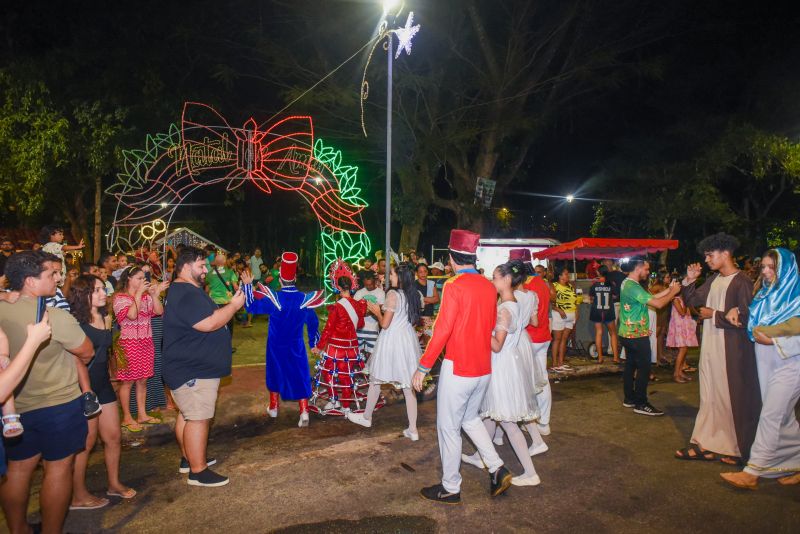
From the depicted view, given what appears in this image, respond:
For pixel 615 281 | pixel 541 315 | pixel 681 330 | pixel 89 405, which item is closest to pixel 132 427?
pixel 89 405

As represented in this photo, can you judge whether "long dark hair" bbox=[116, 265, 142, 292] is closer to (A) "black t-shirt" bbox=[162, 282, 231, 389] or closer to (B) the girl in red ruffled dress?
(A) "black t-shirt" bbox=[162, 282, 231, 389]

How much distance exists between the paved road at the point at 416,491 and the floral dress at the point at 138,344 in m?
0.76

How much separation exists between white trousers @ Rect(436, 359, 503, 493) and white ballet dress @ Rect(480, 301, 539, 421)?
29 cm

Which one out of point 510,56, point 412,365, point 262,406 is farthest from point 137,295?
point 510,56

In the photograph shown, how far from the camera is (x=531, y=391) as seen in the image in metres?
4.81

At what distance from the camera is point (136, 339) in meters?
6.20

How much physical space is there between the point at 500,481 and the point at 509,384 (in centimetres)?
78

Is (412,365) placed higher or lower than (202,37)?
lower

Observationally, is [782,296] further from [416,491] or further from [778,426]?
[416,491]

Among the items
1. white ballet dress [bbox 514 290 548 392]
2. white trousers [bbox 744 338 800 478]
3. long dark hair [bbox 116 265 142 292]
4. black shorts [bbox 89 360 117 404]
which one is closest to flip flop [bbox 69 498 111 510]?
black shorts [bbox 89 360 117 404]

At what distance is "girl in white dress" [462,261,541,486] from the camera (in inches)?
181

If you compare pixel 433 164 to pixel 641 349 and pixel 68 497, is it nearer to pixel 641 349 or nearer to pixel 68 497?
pixel 641 349

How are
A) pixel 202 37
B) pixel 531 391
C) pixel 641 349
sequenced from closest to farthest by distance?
pixel 531 391
pixel 641 349
pixel 202 37

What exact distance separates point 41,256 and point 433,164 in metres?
16.5
